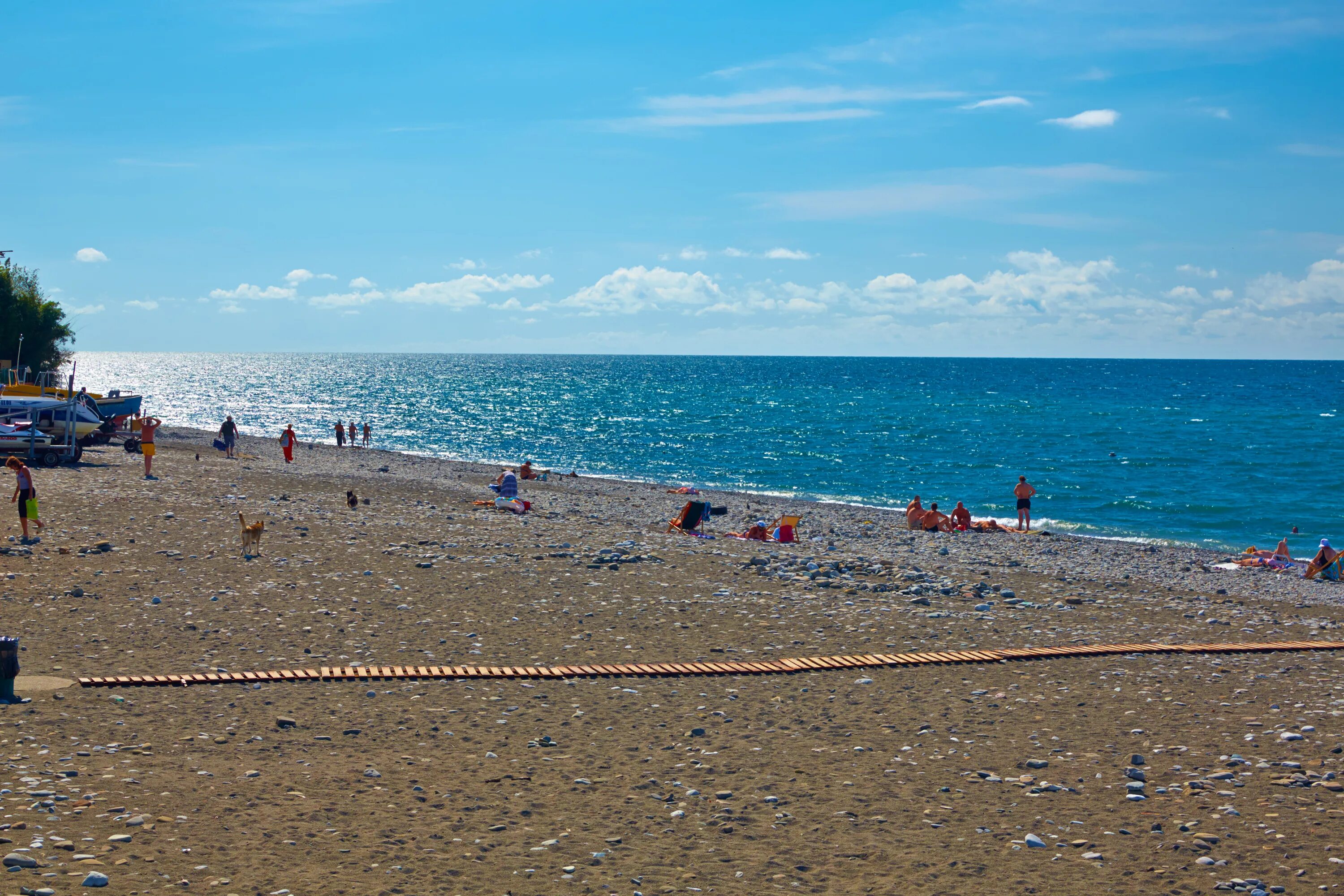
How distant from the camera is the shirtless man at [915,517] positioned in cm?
3173

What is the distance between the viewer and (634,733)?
32.6 feet

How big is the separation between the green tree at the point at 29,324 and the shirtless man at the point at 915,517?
53009 millimetres

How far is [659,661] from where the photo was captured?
41.5ft

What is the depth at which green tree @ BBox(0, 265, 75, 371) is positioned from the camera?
62.6 metres

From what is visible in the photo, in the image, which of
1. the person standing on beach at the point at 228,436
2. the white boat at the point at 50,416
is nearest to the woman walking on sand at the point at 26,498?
the white boat at the point at 50,416

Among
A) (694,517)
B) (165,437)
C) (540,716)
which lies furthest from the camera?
(165,437)

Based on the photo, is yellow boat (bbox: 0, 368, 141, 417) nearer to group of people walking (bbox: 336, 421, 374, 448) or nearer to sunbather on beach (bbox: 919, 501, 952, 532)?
group of people walking (bbox: 336, 421, 374, 448)

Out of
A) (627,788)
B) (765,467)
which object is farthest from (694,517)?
(765,467)

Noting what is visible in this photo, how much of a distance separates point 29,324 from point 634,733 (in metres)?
67.7

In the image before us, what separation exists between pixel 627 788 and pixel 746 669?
4.01 meters

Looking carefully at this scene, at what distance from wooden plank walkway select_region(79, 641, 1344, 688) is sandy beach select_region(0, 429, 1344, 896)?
22cm

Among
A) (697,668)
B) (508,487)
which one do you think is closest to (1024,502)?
(508,487)

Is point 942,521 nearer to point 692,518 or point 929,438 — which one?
point 692,518

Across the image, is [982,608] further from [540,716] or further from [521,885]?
[521,885]
